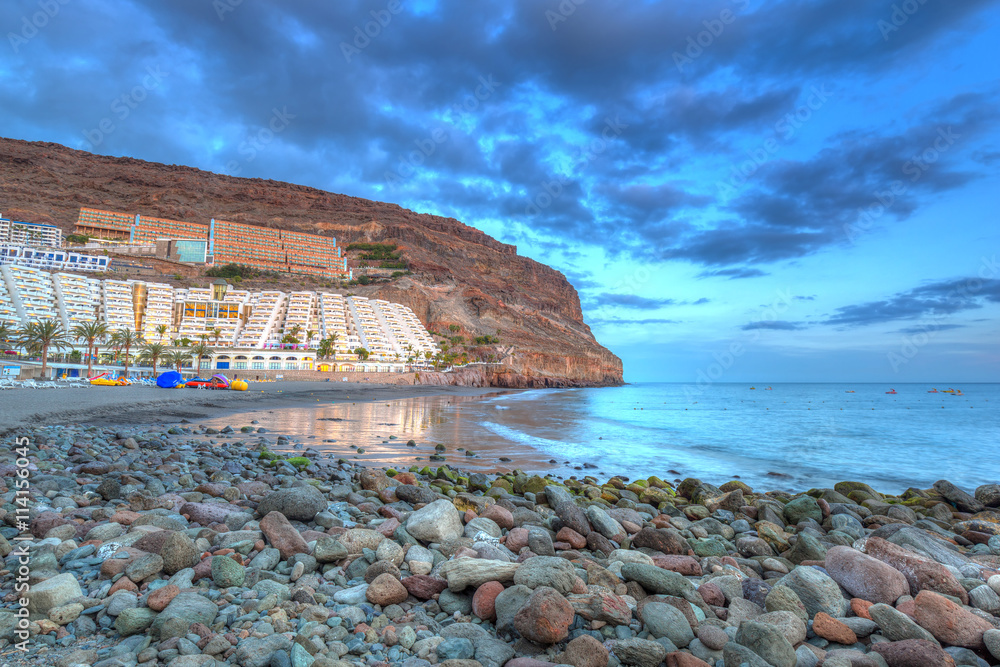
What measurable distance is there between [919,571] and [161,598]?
559 centimetres

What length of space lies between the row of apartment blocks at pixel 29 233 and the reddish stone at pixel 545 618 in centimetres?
15752

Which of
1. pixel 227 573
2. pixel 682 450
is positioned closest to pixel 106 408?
Answer: pixel 227 573

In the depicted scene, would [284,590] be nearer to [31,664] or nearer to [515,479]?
[31,664]

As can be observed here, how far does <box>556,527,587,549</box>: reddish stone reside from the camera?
16.4ft

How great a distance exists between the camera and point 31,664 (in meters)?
2.54

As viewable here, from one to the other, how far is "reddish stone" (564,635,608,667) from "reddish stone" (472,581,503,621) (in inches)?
26.2

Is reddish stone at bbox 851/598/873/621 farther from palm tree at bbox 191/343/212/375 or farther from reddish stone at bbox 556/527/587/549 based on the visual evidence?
palm tree at bbox 191/343/212/375

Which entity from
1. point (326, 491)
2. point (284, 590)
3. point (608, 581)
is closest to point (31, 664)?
point (284, 590)

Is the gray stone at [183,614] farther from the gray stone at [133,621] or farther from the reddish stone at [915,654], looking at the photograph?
the reddish stone at [915,654]

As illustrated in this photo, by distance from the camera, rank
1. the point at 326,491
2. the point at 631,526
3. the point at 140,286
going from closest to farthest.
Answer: the point at 631,526, the point at 326,491, the point at 140,286

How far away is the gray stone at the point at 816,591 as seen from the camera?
353 cm

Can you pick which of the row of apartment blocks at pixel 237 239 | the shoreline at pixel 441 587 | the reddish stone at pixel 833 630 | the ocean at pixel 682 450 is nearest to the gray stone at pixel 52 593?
the shoreline at pixel 441 587

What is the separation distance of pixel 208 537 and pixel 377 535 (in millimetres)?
1443
